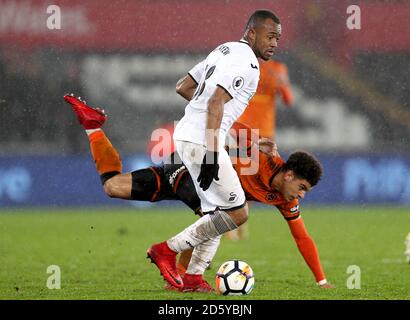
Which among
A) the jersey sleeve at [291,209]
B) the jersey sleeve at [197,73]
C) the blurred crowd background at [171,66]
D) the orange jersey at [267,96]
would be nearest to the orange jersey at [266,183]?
the jersey sleeve at [291,209]

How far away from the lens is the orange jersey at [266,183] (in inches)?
269

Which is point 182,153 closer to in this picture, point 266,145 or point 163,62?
point 266,145

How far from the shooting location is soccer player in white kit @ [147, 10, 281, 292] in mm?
6258

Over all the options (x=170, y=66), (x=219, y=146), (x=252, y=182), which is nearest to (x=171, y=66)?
(x=170, y=66)

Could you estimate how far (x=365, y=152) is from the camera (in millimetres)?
15078

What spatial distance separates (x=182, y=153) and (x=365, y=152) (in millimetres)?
8983

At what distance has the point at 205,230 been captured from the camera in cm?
Answer: 642

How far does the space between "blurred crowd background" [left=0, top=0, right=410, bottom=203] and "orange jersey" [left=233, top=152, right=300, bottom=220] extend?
868cm

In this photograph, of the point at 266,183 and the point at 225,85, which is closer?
the point at 225,85

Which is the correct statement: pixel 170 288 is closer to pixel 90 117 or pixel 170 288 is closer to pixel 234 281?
pixel 234 281

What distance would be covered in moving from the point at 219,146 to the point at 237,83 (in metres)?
0.44

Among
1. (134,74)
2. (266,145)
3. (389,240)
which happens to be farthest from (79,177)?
(266,145)

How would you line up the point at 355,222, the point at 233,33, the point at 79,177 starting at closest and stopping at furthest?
1. the point at 355,222
2. the point at 79,177
3. the point at 233,33

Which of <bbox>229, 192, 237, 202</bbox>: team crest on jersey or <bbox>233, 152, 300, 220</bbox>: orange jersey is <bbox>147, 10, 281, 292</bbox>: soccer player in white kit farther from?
<bbox>233, 152, 300, 220</bbox>: orange jersey
